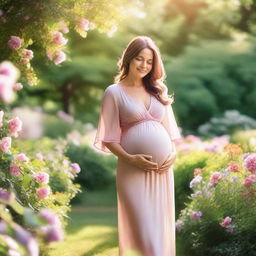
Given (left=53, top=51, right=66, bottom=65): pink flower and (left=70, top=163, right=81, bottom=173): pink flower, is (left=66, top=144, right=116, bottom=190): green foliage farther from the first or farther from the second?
(left=53, top=51, right=66, bottom=65): pink flower

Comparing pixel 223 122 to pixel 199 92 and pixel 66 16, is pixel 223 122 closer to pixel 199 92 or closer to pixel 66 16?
pixel 199 92

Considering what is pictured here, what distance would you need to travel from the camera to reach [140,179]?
4402 mm

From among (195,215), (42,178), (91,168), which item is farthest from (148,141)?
(91,168)

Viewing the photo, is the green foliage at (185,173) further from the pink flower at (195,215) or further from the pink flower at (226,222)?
the pink flower at (226,222)

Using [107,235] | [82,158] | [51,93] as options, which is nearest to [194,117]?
[51,93]

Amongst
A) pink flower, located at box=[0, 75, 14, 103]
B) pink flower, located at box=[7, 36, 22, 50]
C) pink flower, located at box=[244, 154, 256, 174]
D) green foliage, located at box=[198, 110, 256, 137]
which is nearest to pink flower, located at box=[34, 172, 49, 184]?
pink flower, located at box=[7, 36, 22, 50]

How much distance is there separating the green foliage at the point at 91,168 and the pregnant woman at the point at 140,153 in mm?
7312

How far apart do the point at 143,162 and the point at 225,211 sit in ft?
5.79

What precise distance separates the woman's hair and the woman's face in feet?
0.08

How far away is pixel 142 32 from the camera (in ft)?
63.0

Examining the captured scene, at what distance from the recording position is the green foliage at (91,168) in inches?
466

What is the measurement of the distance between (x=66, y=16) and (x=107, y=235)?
329 centimetres

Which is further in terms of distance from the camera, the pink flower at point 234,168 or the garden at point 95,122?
the pink flower at point 234,168

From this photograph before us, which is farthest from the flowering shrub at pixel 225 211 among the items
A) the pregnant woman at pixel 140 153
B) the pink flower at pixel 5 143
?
the pink flower at pixel 5 143
